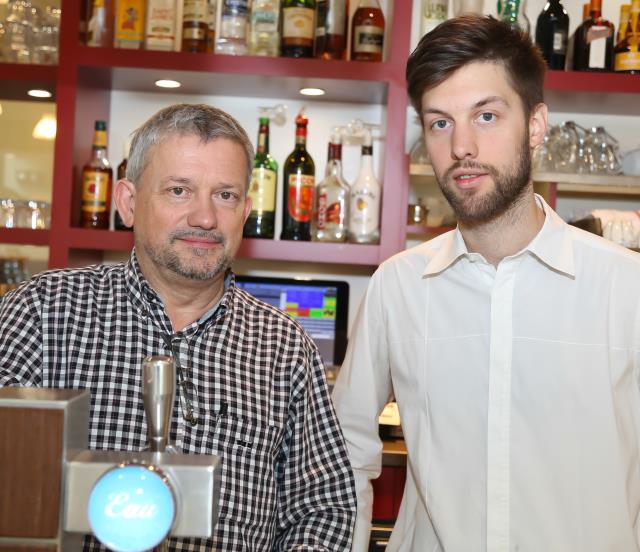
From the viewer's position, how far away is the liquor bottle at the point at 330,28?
2471 mm

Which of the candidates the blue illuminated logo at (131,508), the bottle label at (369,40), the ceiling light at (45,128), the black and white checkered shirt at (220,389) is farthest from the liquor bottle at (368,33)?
the blue illuminated logo at (131,508)

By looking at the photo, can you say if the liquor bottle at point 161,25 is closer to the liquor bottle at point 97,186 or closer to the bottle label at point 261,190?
the liquor bottle at point 97,186

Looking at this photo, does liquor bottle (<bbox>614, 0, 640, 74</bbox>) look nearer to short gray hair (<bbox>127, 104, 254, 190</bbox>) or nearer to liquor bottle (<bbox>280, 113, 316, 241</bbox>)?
liquor bottle (<bbox>280, 113, 316, 241</bbox>)

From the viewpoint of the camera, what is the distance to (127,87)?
2645 mm

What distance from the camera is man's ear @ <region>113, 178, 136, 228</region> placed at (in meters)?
1.39

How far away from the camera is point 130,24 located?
2.47 metres

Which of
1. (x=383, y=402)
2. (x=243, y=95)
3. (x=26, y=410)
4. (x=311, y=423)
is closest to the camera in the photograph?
(x=26, y=410)

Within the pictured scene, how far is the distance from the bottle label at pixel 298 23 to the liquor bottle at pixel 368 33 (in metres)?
0.14

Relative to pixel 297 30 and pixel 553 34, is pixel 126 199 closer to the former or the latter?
pixel 297 30

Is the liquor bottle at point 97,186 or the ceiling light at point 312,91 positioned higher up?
the ceiling light at point 312,91

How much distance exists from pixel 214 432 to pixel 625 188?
5.36 ft

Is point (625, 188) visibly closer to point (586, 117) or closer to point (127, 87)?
point (586, 117)

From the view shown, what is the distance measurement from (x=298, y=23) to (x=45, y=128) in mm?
991

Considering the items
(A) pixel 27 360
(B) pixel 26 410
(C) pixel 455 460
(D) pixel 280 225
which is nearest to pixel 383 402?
(C) pixel 455 460
